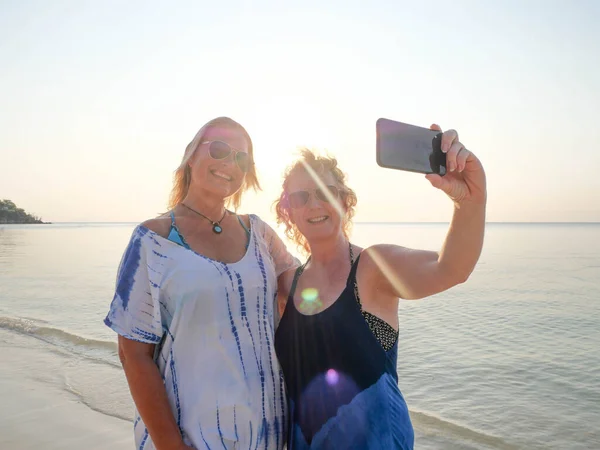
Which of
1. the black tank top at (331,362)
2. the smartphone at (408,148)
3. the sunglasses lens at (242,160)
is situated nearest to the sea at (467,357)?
the black tank top at (331,362)

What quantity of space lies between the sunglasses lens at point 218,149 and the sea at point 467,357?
511 centimetres

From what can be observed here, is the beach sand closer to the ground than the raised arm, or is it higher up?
closer to the ground

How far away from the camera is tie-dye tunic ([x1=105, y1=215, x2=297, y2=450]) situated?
7.68ft

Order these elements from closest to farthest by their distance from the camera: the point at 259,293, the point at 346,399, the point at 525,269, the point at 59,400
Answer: the point at 346,399, the point at 259,293, the point at 59,400, the point at 525,269

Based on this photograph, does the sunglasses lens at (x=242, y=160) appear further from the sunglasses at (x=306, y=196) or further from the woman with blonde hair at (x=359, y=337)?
the woman with blonde hair at (x=359, y=337)

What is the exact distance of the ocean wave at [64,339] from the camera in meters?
9.92

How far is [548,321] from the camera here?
1308 centimetres

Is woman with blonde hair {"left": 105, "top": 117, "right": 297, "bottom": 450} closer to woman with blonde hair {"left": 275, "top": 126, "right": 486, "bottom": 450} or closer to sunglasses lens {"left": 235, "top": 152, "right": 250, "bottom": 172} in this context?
woman with blonde hair {"left": 275, "top": 126, "right": 486, "bottom": 450}

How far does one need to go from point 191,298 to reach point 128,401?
570 centimetres

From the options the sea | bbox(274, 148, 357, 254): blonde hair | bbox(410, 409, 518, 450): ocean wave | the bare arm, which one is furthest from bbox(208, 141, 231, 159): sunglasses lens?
bbox(410, 409, 518, 450): ocean wave

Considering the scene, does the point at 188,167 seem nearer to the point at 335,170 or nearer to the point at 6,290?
the point at 335,170

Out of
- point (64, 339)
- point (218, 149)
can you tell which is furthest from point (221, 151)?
point (64, 339)

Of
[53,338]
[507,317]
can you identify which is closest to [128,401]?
[53,338]

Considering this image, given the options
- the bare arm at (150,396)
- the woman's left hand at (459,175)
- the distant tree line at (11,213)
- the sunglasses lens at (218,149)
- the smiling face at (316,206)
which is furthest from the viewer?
the distant tree line at (11,213)
